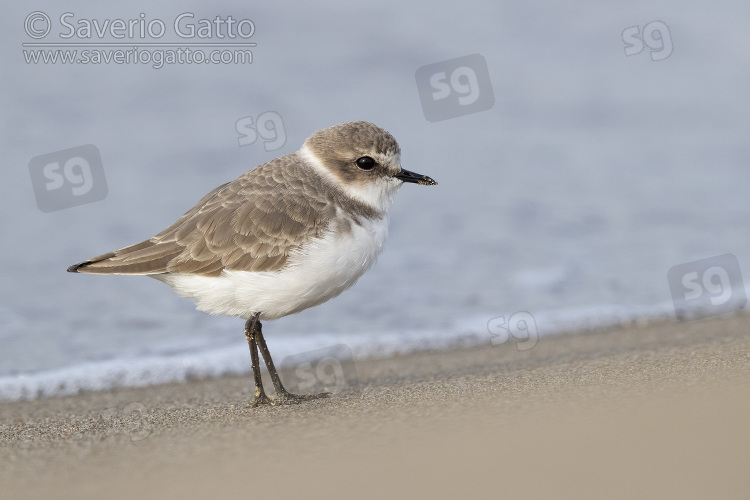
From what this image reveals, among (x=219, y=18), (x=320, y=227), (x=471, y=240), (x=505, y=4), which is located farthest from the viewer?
(x=505, y=4)

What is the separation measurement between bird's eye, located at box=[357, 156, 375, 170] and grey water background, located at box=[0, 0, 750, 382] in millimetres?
2106

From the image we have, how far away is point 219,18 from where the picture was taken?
13625 millimetres

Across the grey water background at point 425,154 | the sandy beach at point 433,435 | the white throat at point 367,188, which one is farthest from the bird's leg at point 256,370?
the grey water background at point 425,154

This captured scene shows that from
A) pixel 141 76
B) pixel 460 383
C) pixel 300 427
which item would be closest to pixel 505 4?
pixel 141 76

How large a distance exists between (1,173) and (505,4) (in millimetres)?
8597

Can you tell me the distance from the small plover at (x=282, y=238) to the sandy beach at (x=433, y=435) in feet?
2.41

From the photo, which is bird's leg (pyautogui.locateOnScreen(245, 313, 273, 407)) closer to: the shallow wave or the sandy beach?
the sandy beach

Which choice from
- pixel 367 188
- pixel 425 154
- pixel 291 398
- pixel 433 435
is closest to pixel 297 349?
pixel 291 398

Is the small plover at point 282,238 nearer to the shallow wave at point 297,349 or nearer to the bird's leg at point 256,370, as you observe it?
the bird's leg at point 256,370

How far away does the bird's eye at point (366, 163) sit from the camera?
6246mm

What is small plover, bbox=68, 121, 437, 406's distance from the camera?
5.81 meters

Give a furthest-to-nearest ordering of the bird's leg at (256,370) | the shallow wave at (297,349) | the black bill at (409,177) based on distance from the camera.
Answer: the shallow wave at (297,349)
the black bill at (409,177)
the bird's leg at (256,370)

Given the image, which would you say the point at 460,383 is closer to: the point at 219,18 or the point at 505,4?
the point at 219,18

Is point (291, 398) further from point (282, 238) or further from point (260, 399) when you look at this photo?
point (282, 238)
